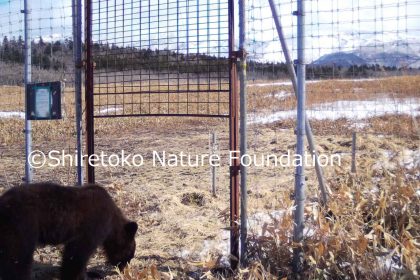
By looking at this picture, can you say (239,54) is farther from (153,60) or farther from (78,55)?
(78,55)

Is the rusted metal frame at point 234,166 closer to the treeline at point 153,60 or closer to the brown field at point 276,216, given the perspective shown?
the brown field at point 276,216

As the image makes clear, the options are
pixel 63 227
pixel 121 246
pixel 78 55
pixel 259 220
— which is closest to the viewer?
pixel 63 227

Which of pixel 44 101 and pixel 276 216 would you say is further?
pixel 44 101

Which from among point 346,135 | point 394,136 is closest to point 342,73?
point 394,136

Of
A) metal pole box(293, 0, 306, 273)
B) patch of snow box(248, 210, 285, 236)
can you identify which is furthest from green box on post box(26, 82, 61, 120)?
metal pole box(293, 0, 306, 273)

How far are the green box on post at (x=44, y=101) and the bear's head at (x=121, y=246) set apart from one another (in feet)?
6.25

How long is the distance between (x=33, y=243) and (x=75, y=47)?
115 inches

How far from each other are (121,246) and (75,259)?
2.10ft

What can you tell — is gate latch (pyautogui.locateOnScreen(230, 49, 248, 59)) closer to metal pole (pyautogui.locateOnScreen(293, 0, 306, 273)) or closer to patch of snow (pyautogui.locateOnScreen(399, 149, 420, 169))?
metal pole (pyautogui.locateOnScreen(293, 0, 306, 273))

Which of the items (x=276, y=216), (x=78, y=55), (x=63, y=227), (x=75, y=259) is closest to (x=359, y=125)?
(x=276, y=216)

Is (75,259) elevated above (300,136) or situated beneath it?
situated beneath

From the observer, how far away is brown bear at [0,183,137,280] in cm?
448

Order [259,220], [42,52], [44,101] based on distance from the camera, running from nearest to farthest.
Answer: [259,220] → [44,101] → [42,52]

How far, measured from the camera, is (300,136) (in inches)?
181
